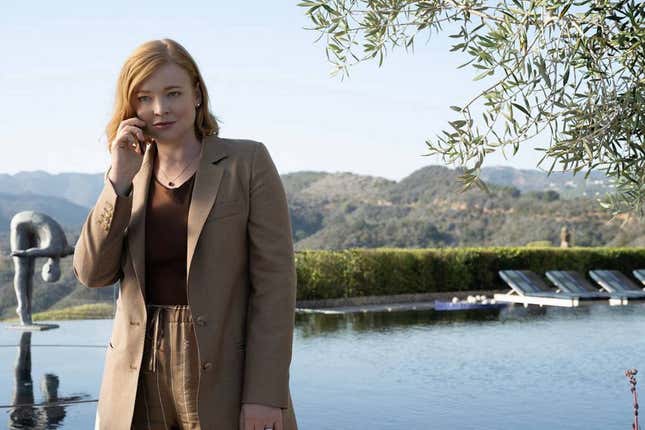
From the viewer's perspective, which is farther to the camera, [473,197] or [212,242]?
[473,197]

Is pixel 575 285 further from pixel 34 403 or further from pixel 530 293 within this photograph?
pixel 34 403

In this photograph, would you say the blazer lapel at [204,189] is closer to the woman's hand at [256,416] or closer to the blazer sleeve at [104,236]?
the blazer sleeve at [104,236]

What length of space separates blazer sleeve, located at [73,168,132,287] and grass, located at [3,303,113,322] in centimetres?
1246

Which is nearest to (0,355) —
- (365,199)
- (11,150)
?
(11,150)

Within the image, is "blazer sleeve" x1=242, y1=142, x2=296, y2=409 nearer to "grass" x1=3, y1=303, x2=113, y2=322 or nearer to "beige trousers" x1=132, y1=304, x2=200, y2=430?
"beige trousers" x1=132, y1=304, x2=200, y2=430

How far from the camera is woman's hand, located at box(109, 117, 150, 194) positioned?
6.94 feet

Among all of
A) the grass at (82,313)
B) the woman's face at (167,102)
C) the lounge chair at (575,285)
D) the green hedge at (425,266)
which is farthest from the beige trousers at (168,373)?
the lounge chair at (575,285)

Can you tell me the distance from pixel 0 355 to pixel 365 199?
45.9m

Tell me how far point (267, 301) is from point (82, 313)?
535 inches

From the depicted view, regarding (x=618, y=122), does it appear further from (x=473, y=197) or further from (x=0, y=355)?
(x=473, y=197)

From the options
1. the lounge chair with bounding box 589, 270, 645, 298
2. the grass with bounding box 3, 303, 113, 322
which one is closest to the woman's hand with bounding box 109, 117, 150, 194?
the grass with bounding box 3, 303, 113, 322

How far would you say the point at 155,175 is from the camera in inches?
86.7

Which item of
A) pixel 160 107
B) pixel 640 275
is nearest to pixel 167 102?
pixel 160 107

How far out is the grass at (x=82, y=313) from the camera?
14547 millimetres
